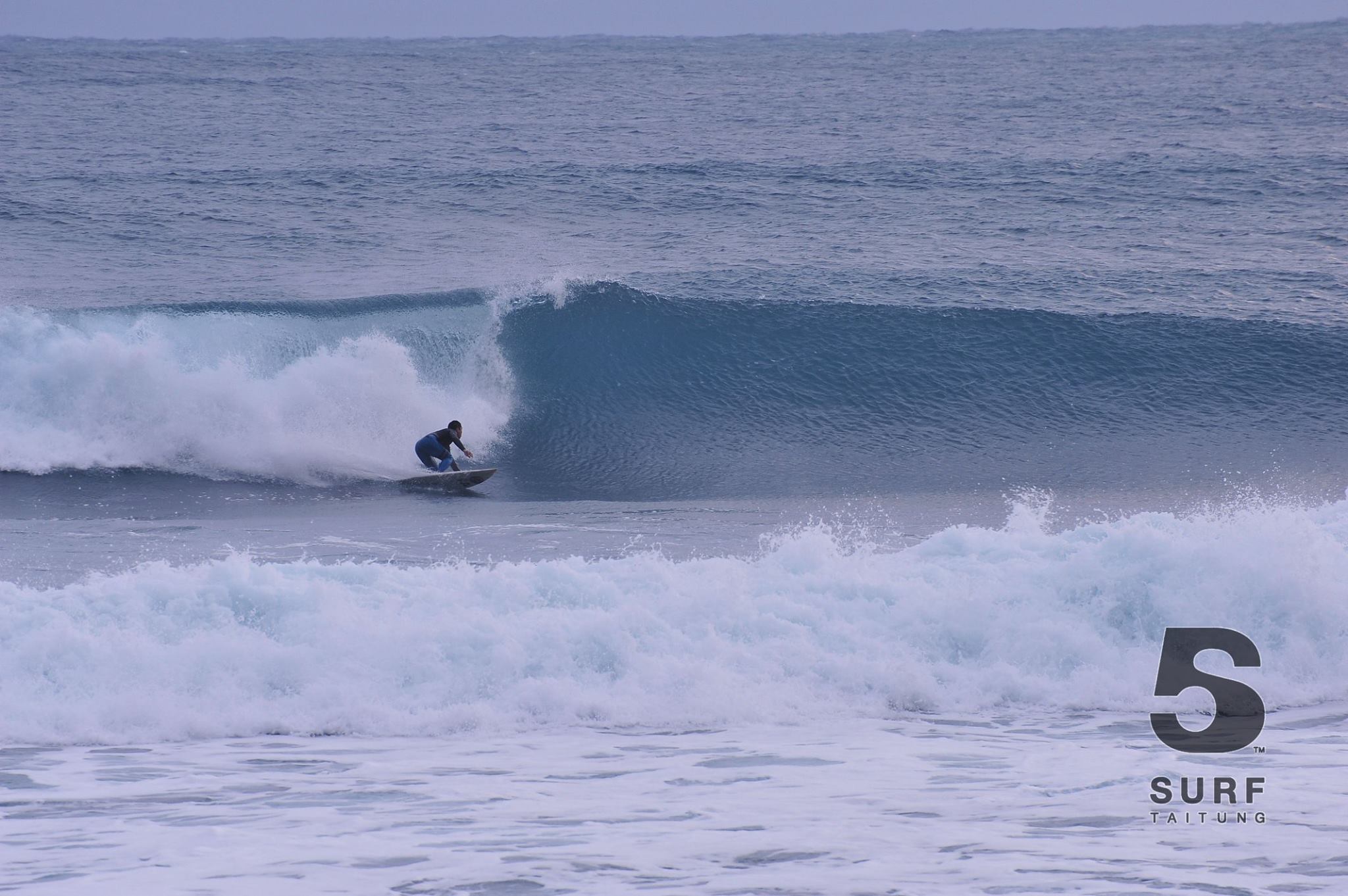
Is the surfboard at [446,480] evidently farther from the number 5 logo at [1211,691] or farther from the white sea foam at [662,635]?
the number 5 logo at [1211,691]

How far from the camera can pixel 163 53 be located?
5709cm

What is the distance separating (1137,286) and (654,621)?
41.2 ft

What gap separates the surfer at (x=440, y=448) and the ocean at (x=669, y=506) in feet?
1.87

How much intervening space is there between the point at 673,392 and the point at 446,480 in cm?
402

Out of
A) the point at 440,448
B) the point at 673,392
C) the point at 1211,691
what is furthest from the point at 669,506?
the point at 1211,691

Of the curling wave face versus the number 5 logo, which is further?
the curling wave face

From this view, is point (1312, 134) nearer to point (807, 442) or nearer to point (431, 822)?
point (807, 442)

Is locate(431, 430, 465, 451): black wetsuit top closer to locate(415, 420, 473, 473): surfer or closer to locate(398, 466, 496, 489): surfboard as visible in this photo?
locate(415, 420, 473, 473): surfer

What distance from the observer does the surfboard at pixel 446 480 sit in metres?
12.4

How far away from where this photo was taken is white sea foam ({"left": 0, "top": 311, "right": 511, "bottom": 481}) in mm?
12930

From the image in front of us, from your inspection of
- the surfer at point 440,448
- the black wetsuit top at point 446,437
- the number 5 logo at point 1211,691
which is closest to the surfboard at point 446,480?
the surfer at point 440,448

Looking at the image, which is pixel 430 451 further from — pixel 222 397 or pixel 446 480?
pixel 222 397

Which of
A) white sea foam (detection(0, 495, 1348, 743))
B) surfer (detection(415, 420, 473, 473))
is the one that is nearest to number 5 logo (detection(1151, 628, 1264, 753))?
white sea foam (detection(0, 495, 1348, 743))

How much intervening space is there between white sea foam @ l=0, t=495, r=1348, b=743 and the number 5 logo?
101 mm
